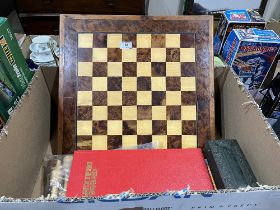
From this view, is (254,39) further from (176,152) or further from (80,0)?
(80,0)

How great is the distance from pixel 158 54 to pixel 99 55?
0.21 metres

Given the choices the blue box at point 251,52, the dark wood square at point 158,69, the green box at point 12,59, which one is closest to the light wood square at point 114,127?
the dark wood square at point 158,69

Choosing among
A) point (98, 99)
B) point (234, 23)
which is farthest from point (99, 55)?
point (234, 23)

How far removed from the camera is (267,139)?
2.51ft

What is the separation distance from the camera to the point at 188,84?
1.00 metres

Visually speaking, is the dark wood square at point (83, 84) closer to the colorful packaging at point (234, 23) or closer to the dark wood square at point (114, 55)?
the dark wood square at point (114, 55)

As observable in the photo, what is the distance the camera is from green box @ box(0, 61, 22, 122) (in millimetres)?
864

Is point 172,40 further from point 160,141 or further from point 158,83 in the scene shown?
point 160,141

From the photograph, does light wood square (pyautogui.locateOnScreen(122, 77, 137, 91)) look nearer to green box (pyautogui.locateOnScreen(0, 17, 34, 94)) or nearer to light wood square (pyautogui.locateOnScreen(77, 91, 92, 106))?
light wood square (pyautogui.locateOnScreen(77, 91, 92, 106))

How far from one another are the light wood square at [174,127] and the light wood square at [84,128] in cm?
28

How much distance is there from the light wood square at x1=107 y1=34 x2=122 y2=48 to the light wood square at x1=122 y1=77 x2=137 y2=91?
0.12 metres

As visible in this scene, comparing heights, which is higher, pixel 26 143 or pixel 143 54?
pixel 143 54

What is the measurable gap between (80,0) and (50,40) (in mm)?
1217

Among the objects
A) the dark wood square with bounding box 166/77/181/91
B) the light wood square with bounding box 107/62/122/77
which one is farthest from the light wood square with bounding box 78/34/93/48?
the dark wood square with bounding box 166/77/181/91
